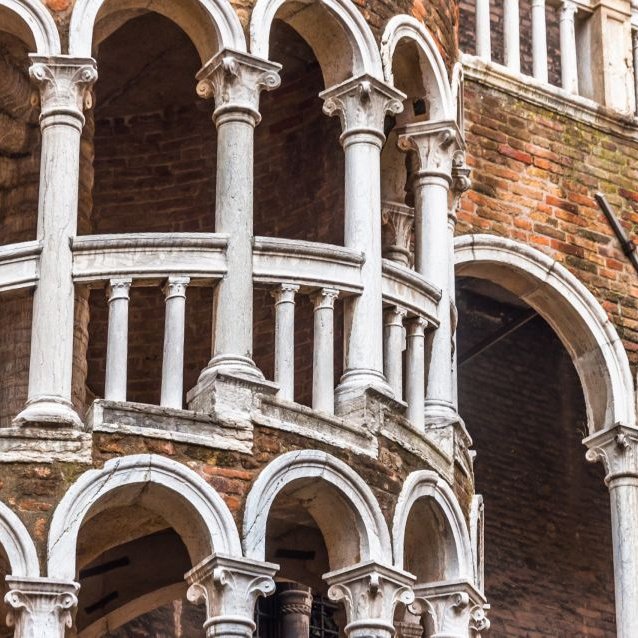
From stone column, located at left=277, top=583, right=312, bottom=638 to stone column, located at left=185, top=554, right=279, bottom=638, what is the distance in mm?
5268

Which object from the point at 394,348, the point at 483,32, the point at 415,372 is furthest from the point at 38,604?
the point at 483,32

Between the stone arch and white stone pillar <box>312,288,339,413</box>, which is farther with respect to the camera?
the stone arch

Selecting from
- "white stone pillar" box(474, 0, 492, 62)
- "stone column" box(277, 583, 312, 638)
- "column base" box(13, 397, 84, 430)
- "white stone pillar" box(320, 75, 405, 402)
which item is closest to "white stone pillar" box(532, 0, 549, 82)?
"white stone pillar" box(474, 0, 492, 62)

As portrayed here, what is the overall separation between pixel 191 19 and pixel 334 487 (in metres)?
2.85

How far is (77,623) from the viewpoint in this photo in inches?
571

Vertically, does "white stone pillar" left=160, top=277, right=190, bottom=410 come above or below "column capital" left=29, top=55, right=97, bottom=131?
below

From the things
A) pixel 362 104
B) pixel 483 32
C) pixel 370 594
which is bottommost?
pixel 370 594

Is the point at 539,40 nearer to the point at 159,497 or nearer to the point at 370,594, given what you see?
the point at 370,594

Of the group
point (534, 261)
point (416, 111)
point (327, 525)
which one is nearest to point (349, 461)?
point (327, 525)

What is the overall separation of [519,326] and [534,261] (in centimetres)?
284

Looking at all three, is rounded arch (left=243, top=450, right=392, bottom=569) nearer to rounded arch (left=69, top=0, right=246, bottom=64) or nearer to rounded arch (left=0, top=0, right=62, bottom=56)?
rounded arch (left=69, top=0, right=246, bottom=64)

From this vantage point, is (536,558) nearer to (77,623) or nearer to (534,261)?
(534,261)

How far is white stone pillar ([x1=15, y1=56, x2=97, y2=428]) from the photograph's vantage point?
11820 millimetres

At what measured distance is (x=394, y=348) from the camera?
12.9 meters
